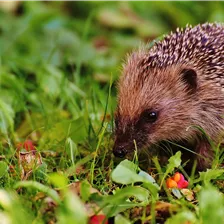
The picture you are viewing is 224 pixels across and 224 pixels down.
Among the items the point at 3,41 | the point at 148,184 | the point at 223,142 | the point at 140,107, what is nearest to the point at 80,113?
the point at 140,107

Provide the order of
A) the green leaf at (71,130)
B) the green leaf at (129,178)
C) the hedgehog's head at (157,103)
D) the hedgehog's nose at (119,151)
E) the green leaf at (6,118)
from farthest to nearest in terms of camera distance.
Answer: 1. the green leaf at (6,118)
2. the green leaf at (71,130)
3. the hedgehog's head at (157,103)
4. the hedgehog's nose at (119,151)
5. the green leaf at (129,178)

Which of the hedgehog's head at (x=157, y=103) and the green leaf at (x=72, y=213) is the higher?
the hedgehog's head at (x=157, y=103)

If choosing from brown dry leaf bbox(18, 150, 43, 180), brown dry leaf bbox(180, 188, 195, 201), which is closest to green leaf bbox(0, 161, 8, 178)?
brown dry leaf bbox(18, 150, 43, 180)

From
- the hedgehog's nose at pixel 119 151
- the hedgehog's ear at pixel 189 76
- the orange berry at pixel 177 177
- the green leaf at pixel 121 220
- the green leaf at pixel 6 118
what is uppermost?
the hedgehog's ear at pixel 189 76

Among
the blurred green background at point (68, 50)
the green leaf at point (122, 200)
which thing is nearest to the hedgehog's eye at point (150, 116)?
the blurred green background at point (68, 50)

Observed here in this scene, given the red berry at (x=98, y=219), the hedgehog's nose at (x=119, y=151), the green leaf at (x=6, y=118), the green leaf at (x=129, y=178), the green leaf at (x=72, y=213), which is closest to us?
the green leaf at (x=72, y=213)

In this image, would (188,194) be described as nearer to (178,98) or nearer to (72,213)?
(178,98)

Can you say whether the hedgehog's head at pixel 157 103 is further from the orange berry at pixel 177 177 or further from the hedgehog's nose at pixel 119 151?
the orange berry at pixel 177 177
